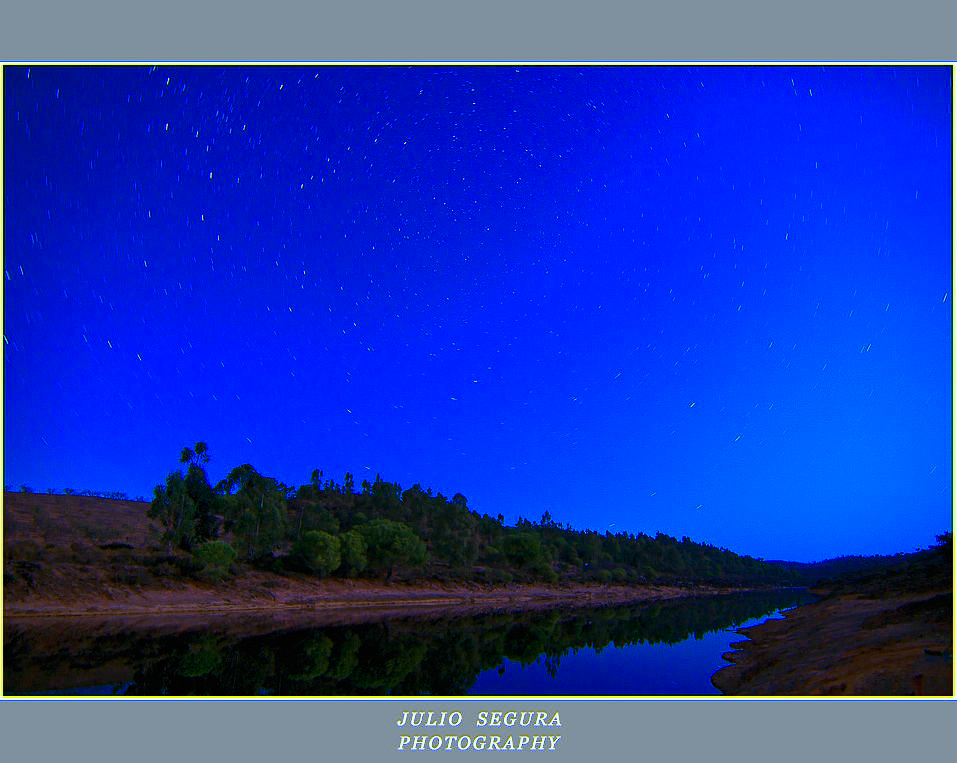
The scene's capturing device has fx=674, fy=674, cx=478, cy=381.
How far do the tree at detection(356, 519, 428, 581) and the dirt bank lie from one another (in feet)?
125

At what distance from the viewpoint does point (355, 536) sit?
65375mm

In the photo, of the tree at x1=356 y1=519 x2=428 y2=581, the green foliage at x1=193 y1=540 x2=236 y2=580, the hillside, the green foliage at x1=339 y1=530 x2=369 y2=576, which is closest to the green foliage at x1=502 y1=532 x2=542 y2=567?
the tree at x1=356 y1=519 x2=428 y2=581

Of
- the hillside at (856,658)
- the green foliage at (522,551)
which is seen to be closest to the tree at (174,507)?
the hillside at (856,658)

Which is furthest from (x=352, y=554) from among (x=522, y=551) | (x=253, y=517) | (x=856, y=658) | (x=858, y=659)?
(x=858, y=659)

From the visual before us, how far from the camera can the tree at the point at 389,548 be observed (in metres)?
67.3

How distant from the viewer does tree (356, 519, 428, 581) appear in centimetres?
6731

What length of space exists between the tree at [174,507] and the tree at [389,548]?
18446 millimetres

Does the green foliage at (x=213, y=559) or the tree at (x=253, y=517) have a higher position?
the tree at (x=253, y=517)

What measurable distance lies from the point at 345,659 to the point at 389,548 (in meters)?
41.4

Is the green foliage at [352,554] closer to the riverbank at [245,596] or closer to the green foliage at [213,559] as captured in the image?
the riverbank at [245,596]

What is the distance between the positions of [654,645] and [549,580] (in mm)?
56050

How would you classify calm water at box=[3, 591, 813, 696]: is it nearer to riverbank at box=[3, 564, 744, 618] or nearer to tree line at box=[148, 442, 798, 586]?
riverbank at box=[3, 564, 744, 618]

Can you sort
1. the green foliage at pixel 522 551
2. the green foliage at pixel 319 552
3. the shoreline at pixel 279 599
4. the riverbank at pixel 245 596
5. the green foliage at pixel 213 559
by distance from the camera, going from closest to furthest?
the riverbank at pixel 245 596 < the shoreline at pixel 279 599 < the green foliage at pixel 213 559 < the green foliage at pixel 319 552 < the green foliage at pixel 522 551

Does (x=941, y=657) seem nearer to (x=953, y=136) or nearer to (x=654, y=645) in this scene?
(x=953, y=136)
